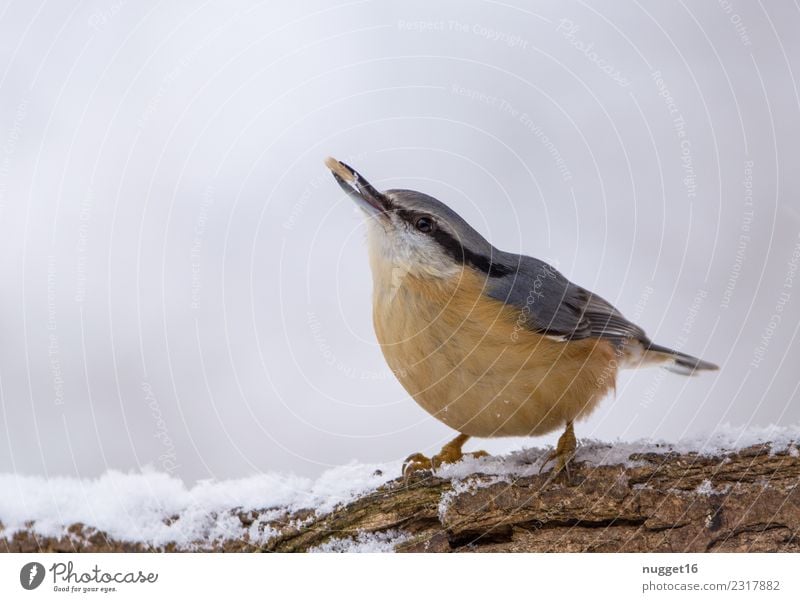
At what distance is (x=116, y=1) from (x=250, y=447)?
1.88 meters

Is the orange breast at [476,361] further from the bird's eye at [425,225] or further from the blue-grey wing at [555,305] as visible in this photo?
the bird's eye at [425,225]

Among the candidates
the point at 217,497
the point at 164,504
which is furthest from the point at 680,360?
the point at 164,504

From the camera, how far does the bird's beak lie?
2.66 meters

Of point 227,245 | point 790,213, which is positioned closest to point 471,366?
point 227,245

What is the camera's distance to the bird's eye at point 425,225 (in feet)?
8.84

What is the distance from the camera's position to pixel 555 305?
288 centimetres

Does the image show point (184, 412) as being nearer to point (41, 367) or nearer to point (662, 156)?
point (41, 367)

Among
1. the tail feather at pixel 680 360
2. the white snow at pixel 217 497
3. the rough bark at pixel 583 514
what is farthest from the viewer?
the tail feather at pixel 680 360

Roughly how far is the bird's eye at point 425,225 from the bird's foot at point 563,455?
850mm

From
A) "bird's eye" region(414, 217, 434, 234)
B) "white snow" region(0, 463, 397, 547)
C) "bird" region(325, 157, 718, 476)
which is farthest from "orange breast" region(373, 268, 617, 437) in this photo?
"white snow" region(0, 463, 397, 547)

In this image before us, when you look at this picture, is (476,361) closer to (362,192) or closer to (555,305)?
(555,305)

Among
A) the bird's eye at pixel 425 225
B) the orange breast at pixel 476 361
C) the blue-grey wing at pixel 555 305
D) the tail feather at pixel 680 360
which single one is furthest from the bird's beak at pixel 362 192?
the tail feather at pixel 680 360

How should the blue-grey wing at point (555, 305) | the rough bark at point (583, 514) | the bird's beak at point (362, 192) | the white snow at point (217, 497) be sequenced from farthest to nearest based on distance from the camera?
the blue-grey wing at point (555, 305)
the bird's beak at point (362, 192)
the white snow at point (217, 497)
the rough bark at point (583, 514)

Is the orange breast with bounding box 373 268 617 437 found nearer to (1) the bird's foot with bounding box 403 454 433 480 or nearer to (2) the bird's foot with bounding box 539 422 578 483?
(2) the bird's foot with bounding box 539 422 578 483
